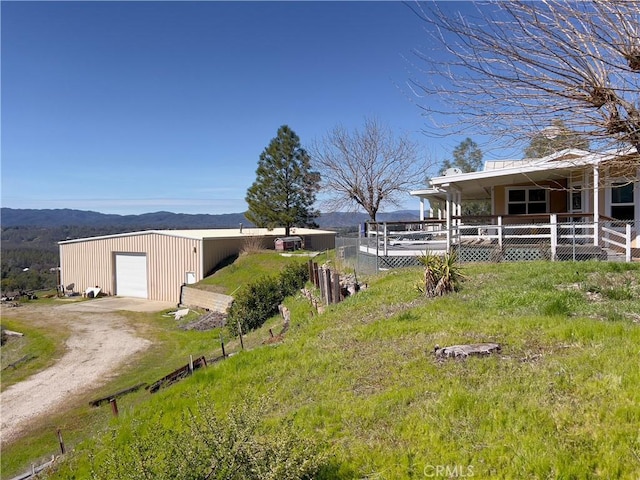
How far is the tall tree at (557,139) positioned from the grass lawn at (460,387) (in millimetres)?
2254

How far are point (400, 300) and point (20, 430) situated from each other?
29.9 feet

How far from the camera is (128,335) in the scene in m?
18.9

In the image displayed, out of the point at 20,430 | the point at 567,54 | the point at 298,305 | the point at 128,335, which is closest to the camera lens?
the point at 567,54

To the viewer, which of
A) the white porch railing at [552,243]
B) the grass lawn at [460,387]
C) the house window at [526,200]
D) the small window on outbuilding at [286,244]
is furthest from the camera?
the small window on outbuilding at [286,244]

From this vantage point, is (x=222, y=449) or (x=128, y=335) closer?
(x=222, y=449)

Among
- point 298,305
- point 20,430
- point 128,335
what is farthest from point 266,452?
point 128,335

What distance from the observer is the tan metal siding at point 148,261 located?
28125 millimetres

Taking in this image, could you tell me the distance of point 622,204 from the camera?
12930mm

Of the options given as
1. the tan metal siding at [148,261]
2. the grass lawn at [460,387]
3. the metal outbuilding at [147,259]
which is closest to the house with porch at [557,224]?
the grass lawn at [460,387]

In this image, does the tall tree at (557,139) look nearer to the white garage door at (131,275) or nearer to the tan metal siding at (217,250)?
the tan metal siding at (217,250)

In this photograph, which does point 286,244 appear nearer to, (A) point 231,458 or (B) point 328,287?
(B) point 328,287

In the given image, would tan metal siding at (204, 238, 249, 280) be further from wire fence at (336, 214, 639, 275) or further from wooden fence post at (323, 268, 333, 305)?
wooden fence post at (323, 268, 333, 305)

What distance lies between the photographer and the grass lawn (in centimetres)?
323

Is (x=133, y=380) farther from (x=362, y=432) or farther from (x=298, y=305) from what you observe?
(x=362, y=432)
